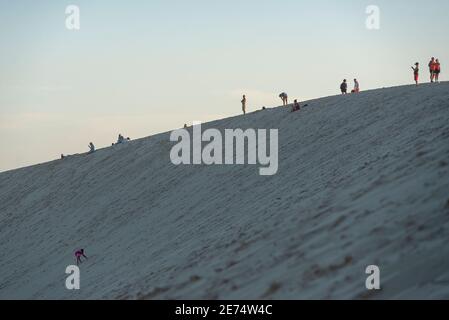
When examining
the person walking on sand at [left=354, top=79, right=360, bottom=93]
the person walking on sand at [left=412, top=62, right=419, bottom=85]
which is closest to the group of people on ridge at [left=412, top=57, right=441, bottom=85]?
the person walking on sand at [left=412, top=62, right=419, bottom=85]

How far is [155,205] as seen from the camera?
24.6 meters

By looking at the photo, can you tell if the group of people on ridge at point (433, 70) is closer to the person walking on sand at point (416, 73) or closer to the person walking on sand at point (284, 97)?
the person walking on sand at point (416, 73)

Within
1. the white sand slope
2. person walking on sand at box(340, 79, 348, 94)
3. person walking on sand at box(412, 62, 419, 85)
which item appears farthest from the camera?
person walking on sand at box(340, 79, 348, 94)

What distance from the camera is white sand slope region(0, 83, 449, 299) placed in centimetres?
1005

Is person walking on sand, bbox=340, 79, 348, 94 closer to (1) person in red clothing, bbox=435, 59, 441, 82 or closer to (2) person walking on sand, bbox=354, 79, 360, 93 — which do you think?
(2) person walking on sand, bbox=354, 79, 360, 93

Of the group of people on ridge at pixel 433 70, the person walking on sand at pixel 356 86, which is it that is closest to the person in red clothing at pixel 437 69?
the group of people on ridge at pixel 433 70

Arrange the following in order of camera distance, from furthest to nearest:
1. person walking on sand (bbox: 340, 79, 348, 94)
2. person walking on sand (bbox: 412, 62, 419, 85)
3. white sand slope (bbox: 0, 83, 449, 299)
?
person walking on sand (bbox: 340, 79, 348, 94) < person walking on sand (bbox: 412, 62, 419, 85) < white sand slope (bbox: 0, 83, 449, 299)

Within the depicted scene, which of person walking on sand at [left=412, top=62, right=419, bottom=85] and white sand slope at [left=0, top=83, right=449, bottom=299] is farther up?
person walking on sand at [left=412, top=62, right=419, bottom=85]

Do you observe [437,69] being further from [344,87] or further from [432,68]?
[344,87]

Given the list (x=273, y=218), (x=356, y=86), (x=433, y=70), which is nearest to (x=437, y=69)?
(x=433, y=70)

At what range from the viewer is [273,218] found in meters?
14.4

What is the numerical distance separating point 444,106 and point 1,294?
55.1 ft
